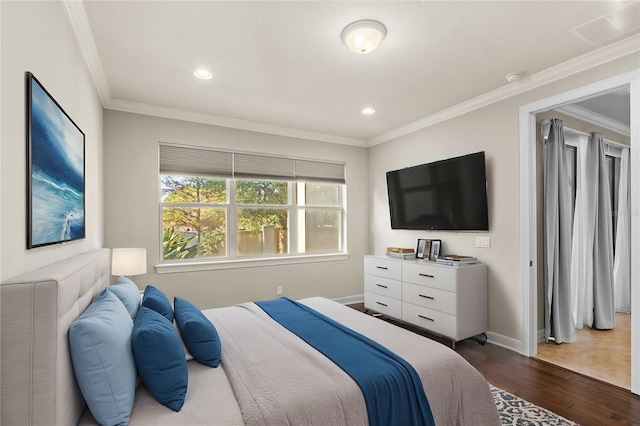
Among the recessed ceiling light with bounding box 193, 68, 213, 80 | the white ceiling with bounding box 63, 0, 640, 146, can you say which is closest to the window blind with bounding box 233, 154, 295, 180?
the white ceiling with bounding box 63, 0, 640, 146

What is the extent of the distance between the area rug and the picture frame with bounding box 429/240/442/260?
5.89 ft

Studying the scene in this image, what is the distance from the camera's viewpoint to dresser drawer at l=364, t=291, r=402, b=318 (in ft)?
12.9

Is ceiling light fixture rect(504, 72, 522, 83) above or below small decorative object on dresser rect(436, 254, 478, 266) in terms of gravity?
above

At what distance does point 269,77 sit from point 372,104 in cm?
127

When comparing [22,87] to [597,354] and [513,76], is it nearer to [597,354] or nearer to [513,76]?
[513,76]

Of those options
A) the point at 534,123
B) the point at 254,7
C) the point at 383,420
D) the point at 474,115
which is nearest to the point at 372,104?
the point at 474,115

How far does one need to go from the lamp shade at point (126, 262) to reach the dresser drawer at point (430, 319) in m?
2.89

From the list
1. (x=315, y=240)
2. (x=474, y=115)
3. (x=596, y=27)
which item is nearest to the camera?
(x=596, y=27)

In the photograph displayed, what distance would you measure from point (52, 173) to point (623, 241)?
594cm

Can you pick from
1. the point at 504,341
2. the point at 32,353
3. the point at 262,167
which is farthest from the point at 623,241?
the point at 32,353

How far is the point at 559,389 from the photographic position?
2.51 metres

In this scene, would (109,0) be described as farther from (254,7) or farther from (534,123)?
(534,123)

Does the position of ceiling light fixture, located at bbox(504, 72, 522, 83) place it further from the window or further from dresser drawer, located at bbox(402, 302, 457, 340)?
the window

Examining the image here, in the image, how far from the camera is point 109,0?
2.01 metres
